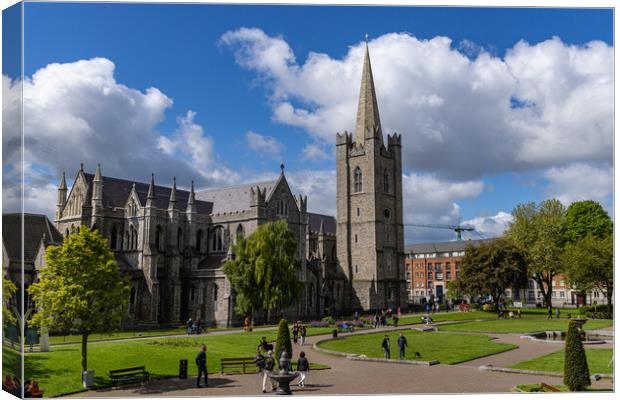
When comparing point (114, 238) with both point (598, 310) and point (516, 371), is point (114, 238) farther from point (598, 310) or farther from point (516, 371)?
point (598, 310)

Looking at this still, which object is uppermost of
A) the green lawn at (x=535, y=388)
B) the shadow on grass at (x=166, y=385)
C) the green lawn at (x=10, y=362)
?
the green lawn at (x=10, y=362)

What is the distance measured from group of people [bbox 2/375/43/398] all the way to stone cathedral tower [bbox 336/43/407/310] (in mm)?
63119

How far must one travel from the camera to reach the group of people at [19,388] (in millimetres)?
23002

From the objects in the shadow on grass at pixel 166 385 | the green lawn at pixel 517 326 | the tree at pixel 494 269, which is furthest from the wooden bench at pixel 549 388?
the tree at pixel 494 269

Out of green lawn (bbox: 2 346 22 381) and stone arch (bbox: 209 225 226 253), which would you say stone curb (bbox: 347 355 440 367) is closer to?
green lawn (bbox: 2 346 22 381)

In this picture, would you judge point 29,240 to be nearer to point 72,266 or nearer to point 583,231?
point 72,266

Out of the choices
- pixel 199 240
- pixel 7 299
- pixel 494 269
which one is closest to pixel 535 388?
pixel 7 299

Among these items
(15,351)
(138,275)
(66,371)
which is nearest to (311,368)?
(66,371)

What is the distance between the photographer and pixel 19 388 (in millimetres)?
22891

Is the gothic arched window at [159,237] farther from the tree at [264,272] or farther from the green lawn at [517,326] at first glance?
the green lawn at [517,326]

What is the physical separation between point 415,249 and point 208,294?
87598mm

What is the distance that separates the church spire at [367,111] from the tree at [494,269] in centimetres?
2417

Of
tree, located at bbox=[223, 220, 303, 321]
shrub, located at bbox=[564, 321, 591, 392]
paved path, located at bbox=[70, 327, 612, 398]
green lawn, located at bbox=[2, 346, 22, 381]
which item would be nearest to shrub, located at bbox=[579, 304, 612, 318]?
tree, located at bbox=[223, 220, 303, 321]

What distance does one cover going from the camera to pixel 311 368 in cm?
3030
